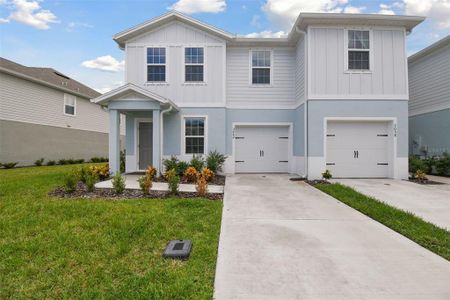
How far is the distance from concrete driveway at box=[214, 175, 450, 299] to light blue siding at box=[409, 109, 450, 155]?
8.72 m

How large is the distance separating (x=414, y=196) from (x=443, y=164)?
525 cm

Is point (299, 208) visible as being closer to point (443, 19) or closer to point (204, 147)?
point (204, 147)

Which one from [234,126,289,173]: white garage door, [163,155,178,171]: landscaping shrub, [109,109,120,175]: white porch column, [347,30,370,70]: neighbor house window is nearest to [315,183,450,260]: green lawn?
[234,126,289,173]: white garage door

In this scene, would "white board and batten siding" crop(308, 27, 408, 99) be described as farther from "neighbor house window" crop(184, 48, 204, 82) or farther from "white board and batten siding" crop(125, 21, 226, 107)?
"neighbor house window" crop(184, 48, 204, 82)

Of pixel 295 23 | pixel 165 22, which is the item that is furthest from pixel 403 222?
pixel 165 22

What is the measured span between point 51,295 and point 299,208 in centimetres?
459

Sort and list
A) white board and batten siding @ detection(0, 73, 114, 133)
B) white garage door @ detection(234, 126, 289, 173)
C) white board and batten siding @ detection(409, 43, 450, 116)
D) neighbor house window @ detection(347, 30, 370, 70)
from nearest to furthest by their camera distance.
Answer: neighbor house window @ detection(347, 30, 370, 70) → white board and batten siding @ detection(409, 43, 450, 116) → white garage door @ detection(234, 126, 289, 173) → white board and batten siding @ detection(0, 73, 114, 133)

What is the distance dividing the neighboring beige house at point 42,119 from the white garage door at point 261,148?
8.66 meters

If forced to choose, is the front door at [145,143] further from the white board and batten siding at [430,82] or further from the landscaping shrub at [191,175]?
the white board and batten siding at [430,82]

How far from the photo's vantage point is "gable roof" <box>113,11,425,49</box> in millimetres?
9375

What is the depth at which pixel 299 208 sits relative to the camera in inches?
226

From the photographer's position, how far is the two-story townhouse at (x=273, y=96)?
972 cm

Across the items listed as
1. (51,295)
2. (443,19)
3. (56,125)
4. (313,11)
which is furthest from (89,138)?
(443,19)

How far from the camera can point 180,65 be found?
1093 centimetres
